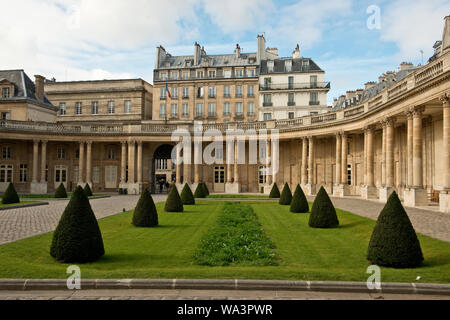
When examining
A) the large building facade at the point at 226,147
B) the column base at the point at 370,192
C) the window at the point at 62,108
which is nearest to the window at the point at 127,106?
the large building facade at the point at 226,147

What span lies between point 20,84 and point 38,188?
14.8 metres

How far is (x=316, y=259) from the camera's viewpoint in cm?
935

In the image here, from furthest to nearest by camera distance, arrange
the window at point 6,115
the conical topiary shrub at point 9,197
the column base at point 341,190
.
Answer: the window at point 6,115 → the column base at point 341,190 → the conical topiary shrub at point 9,197

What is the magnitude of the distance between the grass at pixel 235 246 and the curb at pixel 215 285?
152cm

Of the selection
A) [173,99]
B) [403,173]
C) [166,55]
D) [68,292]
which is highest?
[166,55]

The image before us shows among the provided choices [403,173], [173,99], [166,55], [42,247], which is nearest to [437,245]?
[42,247]

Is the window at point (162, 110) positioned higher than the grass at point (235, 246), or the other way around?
the window at point (162, 110)

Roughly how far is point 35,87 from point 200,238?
4263cm

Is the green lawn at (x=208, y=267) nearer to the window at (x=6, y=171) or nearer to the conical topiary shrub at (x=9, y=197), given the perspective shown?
the conical topiary shrub at (x=9, y=197)

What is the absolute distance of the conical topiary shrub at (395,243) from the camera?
8.35 meters

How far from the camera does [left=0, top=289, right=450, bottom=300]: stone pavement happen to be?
672 centimetres

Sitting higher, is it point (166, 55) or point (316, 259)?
point (166, 55)

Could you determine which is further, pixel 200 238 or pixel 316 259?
pixel 200 238
